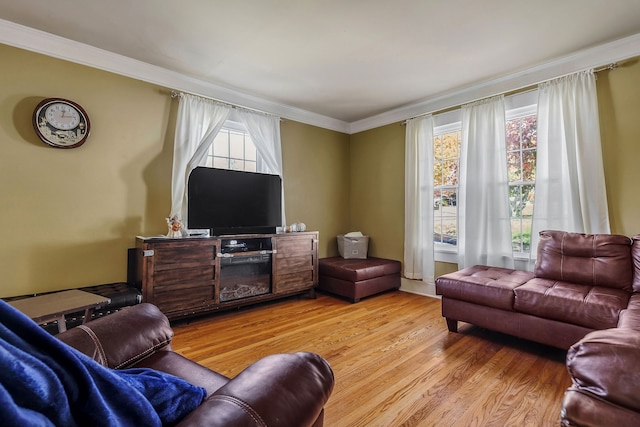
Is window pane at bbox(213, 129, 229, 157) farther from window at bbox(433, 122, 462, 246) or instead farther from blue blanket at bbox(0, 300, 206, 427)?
blue blanket at bbox(0, 300, 206, 427)

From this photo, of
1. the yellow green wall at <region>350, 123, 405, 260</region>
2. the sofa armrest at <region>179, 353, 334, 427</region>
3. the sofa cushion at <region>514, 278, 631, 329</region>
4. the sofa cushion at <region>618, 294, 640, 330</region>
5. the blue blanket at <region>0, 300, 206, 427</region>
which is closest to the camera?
the blue blanket at <region>0, 300, 206, 427</region>

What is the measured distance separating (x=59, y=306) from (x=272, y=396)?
205 cm

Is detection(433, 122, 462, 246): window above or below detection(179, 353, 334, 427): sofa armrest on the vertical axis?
above

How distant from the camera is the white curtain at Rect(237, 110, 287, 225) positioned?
3.89m

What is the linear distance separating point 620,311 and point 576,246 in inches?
32.6

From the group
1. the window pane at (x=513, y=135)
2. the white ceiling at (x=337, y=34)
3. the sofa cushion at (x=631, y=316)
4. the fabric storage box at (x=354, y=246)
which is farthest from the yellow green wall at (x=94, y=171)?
the fabric storage box at (x=354, y=246)

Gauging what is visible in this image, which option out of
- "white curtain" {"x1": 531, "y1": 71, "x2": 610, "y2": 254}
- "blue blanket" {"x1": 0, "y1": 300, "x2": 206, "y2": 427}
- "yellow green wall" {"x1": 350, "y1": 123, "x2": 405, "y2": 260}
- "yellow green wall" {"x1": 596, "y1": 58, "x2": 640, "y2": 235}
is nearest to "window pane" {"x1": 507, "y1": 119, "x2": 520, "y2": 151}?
"white curtain" {"x1": 531, "y1": 71, "x2": 610, "y2": 254}

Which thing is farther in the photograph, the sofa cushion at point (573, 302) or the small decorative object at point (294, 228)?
the small decorative object at point (294, 228)

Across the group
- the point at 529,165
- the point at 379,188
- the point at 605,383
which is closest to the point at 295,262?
the point at 379,188

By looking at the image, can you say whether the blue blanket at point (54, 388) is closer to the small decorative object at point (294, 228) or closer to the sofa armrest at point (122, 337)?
the sofa armrest at point (122, 337)

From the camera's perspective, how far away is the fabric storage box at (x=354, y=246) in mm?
4588

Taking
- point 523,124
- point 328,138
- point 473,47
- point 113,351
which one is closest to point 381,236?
point 328,138

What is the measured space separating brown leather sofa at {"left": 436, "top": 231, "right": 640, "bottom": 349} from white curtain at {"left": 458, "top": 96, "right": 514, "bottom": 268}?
1.63ft

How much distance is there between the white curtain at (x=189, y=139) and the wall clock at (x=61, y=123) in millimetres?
802
